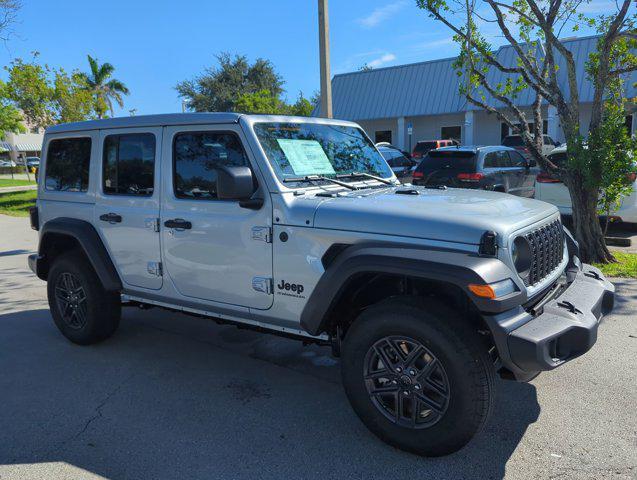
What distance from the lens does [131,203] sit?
4289 mm

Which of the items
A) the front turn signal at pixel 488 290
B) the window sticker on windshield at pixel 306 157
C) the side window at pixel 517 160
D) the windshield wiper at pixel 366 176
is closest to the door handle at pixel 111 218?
the window sticker on windshield at pixel 306 157

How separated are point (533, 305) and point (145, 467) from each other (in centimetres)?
237

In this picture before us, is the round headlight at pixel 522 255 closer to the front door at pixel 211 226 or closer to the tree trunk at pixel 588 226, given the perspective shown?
the front door at pixel 211 226

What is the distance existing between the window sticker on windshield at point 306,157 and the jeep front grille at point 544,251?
1517 mm

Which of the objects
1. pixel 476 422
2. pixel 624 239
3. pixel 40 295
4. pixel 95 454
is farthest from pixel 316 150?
pixel 624 239

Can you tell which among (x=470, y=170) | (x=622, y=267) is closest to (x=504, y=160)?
(x=470, y=170)

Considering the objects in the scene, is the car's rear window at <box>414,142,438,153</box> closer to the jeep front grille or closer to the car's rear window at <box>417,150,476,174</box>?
the car's rear window at <box>417,150,476,174</box>

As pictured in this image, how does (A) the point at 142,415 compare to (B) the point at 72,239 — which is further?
(B) the point at 72,239

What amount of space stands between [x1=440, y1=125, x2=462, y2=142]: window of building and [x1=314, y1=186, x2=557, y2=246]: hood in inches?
1057

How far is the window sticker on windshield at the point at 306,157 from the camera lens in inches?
148

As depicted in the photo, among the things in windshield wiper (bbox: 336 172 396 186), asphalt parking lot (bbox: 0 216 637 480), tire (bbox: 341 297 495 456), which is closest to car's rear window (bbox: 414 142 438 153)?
asphalt parking lot (bbox: 0 216 637 480)

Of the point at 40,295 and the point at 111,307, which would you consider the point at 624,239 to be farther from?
the point at 40,295

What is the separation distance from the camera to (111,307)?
187 inches

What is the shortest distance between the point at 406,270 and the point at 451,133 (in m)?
28.3
